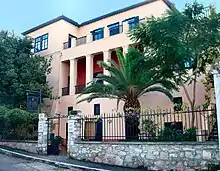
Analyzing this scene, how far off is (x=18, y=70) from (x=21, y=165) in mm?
12674

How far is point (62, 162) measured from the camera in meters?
12.8

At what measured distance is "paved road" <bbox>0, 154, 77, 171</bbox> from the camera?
1167 centimetres

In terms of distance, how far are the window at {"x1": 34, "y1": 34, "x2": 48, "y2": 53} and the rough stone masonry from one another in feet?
49.2

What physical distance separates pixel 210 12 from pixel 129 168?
910cm

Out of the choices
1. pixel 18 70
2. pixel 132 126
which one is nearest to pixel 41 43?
pixel 18 70

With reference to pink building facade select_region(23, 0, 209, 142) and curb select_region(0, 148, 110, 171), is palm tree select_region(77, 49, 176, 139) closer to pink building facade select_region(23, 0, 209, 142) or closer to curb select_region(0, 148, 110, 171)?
pink building facade select_region(23, 0, 209, 142)

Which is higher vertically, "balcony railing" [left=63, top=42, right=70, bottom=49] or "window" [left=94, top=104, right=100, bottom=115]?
"balcony railing" [left=63, top=42, right=70, bottom=49]

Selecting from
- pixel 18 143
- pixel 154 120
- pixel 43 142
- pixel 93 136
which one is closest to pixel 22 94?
pixel 18 143

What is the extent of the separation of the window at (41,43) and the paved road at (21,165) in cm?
1563

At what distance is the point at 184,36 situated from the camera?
14.6m

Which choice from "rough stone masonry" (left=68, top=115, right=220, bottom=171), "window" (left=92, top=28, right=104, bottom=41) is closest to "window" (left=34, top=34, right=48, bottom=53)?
"window" (left=92, top=28, right=104, bottom=41)

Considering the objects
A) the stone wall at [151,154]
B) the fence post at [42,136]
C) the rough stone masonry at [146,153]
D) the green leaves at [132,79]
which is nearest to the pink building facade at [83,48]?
the green leaves at [132,79]

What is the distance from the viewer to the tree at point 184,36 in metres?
14.1

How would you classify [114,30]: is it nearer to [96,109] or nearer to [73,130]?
[96,109]
